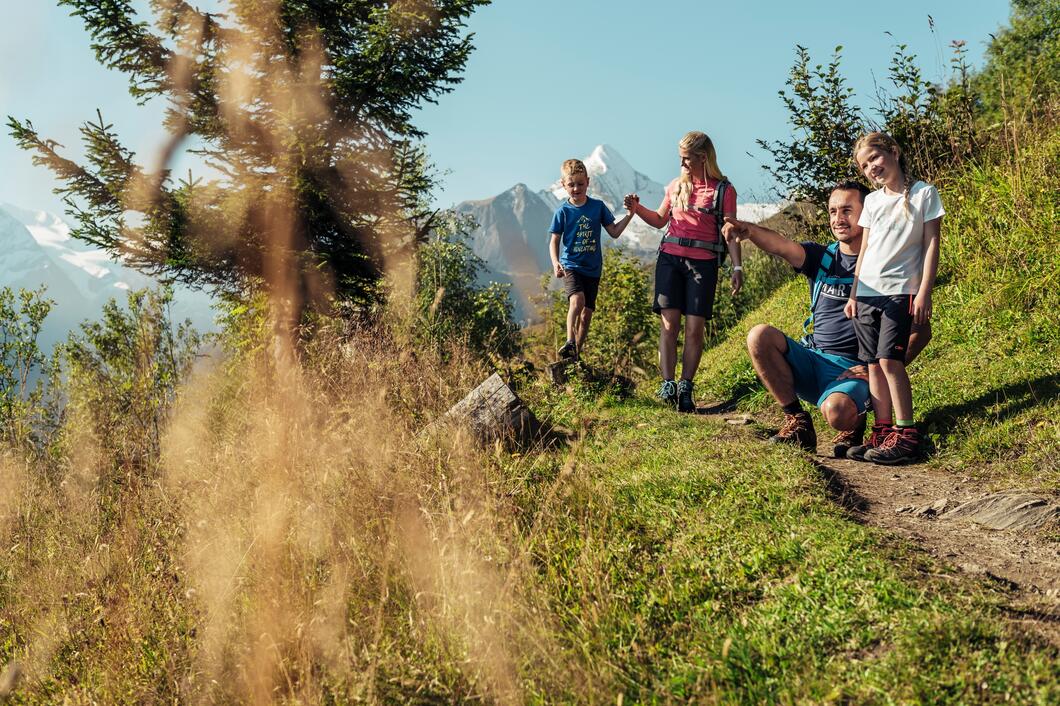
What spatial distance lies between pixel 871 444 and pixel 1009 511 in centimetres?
129

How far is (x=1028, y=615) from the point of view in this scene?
7.89 ft

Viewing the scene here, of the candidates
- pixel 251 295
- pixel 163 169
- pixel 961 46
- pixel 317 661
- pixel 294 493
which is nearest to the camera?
pixel 317 661

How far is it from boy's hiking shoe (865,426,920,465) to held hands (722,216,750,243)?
1664 mm

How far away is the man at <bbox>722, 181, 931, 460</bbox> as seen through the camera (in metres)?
4.77

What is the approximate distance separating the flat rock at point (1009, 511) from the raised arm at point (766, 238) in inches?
84.5

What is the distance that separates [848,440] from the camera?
188 inches

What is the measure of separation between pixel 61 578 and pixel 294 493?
5.38 ft

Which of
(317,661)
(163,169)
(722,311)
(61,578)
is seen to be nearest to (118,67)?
(163,169)

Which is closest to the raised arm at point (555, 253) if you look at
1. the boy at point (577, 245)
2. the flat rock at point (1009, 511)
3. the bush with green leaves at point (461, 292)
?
the boy at point (577, 245)

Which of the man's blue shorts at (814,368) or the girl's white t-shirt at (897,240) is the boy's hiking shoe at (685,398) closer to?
the man's blue shorts at (814,368)

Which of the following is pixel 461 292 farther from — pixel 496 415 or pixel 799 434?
pixel 799 434

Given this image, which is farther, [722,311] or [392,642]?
[722,311]

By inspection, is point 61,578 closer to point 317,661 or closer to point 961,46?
point 317,661

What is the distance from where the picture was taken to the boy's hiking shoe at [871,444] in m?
4.59
